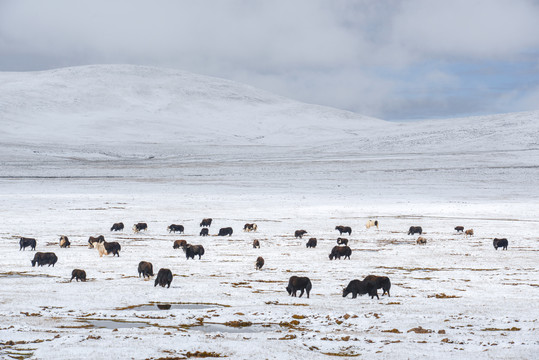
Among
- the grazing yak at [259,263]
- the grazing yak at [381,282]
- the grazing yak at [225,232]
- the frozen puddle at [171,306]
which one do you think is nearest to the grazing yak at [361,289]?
the grazing yak at [381,282]

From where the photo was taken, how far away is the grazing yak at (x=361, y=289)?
18.0 meters

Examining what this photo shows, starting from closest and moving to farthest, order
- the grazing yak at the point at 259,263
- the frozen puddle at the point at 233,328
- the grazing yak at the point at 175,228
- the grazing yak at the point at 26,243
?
the frozen puddle at the point at 233,328 < the grazing yak at the point at 259,263 < the grazing yak at the point at 26,243 < the grazing yak at the point at 175,228

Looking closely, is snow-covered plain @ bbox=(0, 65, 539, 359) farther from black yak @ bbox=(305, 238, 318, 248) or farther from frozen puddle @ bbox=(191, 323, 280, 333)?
black yak @ bbox=(305, 238, 318, 248)

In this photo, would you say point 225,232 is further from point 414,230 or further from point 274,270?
point 274,270

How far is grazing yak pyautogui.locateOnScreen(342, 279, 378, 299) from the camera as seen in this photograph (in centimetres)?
1795

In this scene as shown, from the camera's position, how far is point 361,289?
18.1 metres

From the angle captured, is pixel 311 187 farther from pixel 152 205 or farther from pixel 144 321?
pixel 144 321

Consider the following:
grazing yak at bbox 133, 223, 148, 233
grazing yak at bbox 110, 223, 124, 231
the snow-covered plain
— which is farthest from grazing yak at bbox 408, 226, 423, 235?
grazing yak at bbox 110, 223, 124, 231

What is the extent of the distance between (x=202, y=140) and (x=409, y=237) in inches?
5715

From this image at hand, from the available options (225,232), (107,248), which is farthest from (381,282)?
(225,232)

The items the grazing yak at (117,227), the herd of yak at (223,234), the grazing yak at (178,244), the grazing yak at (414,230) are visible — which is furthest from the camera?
the grazing yak at (117,227)

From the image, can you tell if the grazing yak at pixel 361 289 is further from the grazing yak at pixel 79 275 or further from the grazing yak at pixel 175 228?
the grazing yak at pixel 175 228

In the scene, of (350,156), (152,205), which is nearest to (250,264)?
(152,205)

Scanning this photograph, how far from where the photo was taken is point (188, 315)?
50.7ft
